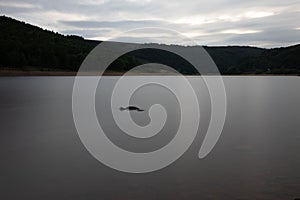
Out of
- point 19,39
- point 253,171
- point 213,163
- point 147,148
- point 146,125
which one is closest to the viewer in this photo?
point 253,171

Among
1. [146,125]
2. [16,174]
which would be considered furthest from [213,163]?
[146,125]

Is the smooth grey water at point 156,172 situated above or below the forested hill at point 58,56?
below

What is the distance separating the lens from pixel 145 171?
920cm

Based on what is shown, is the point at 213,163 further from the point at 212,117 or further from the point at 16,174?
the point at 212,117

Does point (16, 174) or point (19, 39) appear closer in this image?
point (16, 174)

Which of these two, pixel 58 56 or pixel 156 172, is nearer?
pixel 156 172

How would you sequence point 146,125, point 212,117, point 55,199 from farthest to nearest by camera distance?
1. point 212,117
2. point 146,125
3. point 55,199

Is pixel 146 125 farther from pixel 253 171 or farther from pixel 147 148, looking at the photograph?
pixel 253 171

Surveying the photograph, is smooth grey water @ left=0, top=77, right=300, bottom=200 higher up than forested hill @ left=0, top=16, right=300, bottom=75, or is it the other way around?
forested hill @ left=0, top=16, right=300, bottom=75

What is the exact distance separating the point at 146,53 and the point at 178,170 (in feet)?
589

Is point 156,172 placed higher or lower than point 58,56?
lower

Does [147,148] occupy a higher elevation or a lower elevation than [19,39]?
lower

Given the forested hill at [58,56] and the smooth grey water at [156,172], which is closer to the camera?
the smooth grey water at [156,172]

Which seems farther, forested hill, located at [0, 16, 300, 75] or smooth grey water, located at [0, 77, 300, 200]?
forested hill, located at [0, 16, 300, 75]
